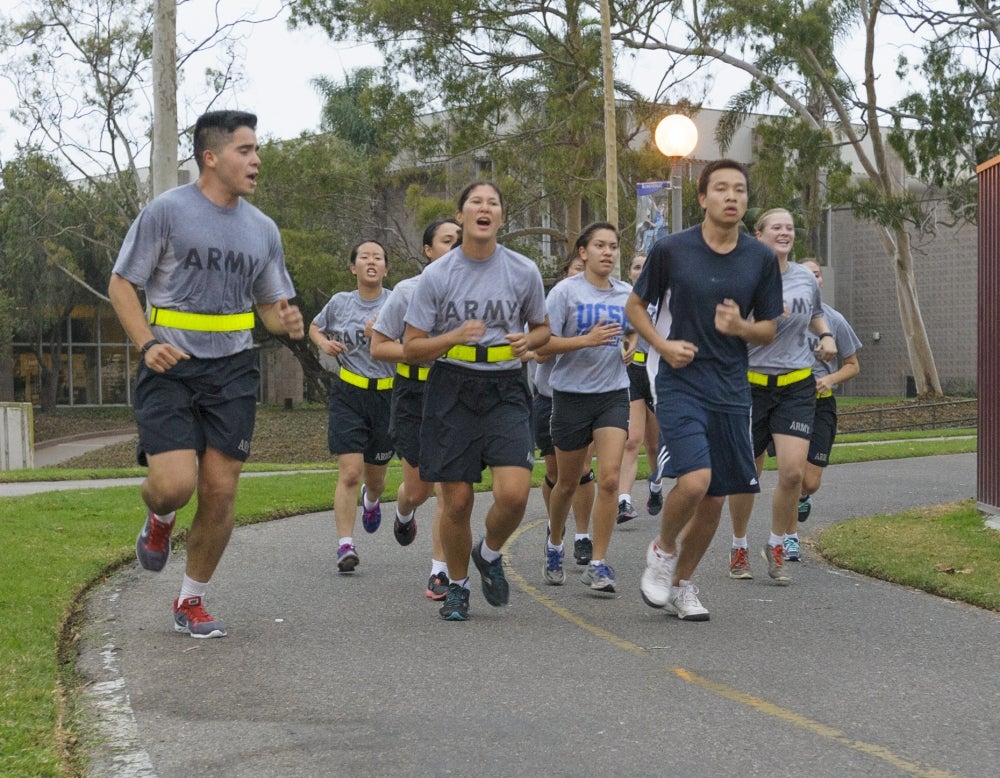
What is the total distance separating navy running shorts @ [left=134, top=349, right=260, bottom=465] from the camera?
6566 millimetres

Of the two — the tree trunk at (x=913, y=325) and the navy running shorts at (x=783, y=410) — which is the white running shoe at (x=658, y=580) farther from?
the tree trunk at (x=913, y=325)

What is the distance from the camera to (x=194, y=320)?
6637 millimetres

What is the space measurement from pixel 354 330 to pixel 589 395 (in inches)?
67.7

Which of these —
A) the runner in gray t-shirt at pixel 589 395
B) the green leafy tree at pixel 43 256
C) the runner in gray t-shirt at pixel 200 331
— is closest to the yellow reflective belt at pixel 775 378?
the runner in gray t-shirt at pixel 589 395

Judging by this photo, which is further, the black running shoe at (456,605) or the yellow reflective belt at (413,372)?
the yellow reflective belt at (413,372)

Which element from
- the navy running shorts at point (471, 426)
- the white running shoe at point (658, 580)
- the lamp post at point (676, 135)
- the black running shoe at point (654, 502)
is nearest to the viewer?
the navy running shorts at point (471, 426)

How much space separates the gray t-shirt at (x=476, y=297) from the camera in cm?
702

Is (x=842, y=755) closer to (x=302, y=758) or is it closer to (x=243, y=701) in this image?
(x=302, y=758)

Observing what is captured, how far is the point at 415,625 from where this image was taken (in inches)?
284

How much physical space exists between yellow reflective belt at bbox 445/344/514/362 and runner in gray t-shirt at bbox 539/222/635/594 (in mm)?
1455

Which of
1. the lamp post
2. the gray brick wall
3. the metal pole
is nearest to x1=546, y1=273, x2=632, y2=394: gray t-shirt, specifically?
the lamp post

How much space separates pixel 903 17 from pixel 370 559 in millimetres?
23130

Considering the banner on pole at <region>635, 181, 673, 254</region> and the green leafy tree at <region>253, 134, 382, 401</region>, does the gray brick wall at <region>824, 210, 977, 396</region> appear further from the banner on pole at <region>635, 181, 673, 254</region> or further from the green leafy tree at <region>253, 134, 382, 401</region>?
the banner on pole at <region>635, 181, 673, 254</region>

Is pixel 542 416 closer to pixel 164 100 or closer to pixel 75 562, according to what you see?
pixel 75 562
